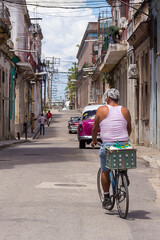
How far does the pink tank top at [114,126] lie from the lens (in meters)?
6.98

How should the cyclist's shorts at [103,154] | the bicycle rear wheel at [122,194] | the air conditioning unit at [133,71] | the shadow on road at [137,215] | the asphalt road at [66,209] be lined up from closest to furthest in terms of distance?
the asphalt road at [66,209] < the bicycle rear wheel at [122,194] < the shadow on road at [137,215] < the cyclist's shorts at [103,154] < the air conditioning unit at [133,71]

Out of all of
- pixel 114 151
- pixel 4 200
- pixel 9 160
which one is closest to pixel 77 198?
pixel 4 200

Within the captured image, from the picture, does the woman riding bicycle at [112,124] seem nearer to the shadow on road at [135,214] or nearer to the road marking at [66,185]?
the shadow on road at [135,214]

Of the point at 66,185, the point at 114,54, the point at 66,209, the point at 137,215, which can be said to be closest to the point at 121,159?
the point at 137,215

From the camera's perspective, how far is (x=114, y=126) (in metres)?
6.99

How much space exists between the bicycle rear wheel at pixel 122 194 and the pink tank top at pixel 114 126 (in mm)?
506

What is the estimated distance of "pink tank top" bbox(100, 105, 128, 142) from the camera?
6977mm

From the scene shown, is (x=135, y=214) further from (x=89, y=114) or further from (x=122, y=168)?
(x=89, y=114)

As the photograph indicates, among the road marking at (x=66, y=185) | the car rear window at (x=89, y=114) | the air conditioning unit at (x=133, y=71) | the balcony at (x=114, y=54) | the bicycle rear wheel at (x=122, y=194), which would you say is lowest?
the road marking at (x=66, y=185)

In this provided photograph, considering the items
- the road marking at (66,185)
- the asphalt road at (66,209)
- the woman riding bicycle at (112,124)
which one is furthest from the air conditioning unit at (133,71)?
the woman riding bicycle at (112,124)

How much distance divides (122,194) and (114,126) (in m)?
0.96

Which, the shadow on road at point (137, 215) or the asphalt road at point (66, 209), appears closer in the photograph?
the asphalt road at point (66, 209)

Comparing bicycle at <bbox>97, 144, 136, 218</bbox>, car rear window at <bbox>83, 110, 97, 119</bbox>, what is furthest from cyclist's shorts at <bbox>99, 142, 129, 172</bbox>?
car rear window at <bbox>83, 110, 97, 119</bbox>

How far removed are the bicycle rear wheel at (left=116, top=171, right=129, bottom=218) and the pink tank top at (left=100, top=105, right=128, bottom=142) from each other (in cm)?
51
